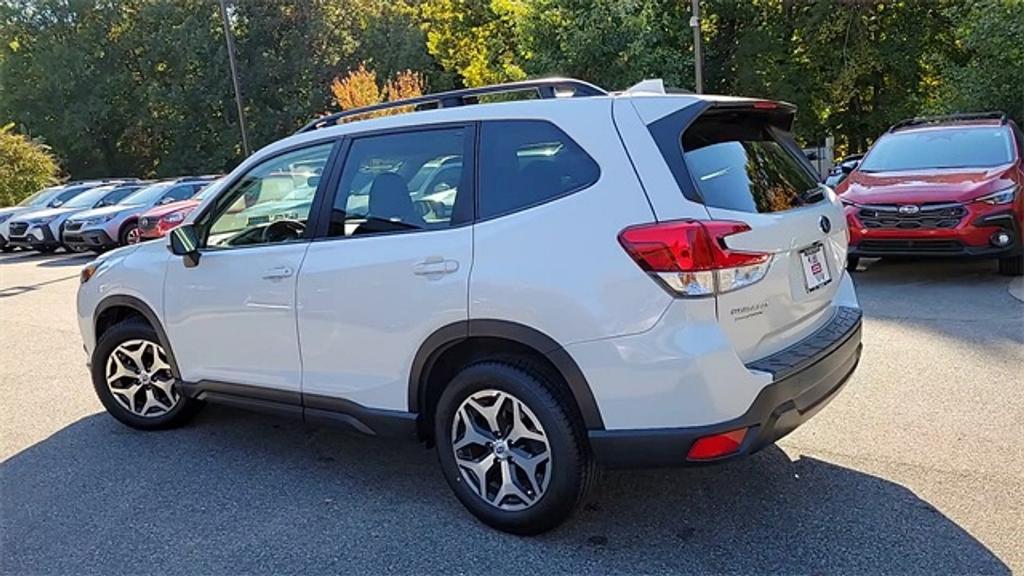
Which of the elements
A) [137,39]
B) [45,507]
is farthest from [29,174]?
[45,507]

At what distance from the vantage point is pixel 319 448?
4.25 m

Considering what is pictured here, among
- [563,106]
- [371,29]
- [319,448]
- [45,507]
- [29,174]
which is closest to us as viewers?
[563,106]

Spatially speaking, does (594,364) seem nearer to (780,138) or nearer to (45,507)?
(780,138)

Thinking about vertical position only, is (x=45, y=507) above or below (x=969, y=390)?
above

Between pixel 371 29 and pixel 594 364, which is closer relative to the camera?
pixel 594 364

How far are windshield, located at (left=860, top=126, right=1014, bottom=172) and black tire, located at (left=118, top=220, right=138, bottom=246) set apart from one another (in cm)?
1313

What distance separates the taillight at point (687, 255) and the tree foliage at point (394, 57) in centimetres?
1651

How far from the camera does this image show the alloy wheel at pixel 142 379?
457 cm

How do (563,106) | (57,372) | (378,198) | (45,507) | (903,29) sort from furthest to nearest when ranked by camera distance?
(903,29) → (57,372) → (45,507) → (378,198) → (563,106)

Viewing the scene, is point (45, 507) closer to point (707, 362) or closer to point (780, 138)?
point (707, 362)

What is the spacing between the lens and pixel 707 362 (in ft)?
8.85

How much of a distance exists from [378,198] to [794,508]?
2.26 metres

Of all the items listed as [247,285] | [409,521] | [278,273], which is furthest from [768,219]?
[247,285]

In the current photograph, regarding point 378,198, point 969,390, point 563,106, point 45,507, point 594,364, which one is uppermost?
point 563,106
